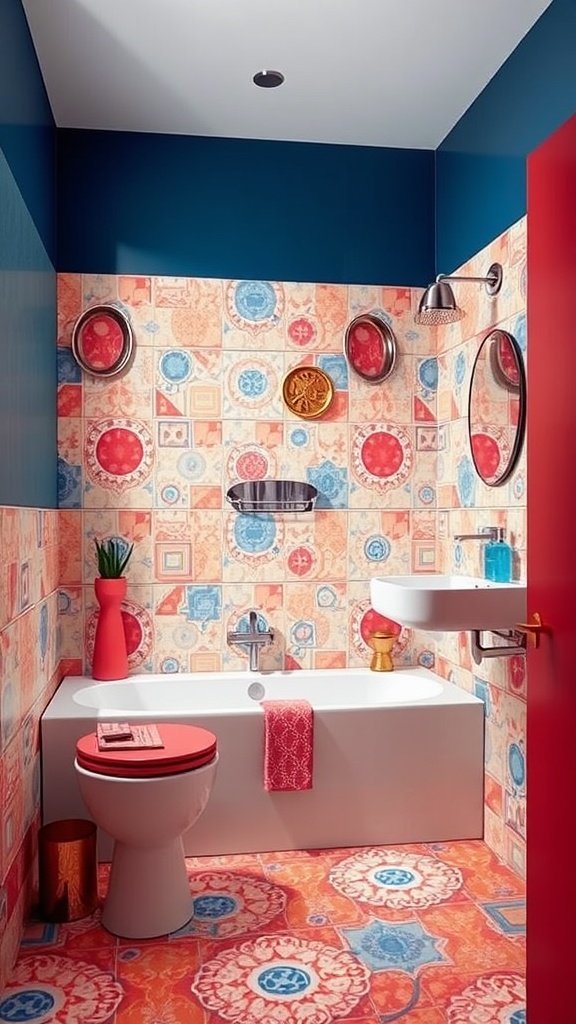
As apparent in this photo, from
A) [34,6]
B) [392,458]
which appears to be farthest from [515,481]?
[34,6]

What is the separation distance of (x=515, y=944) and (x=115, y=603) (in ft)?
6.20

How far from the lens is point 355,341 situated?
3750mm

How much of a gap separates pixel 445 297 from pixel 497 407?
16.7 inches

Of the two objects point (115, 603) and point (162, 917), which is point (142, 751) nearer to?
point (162, 917)

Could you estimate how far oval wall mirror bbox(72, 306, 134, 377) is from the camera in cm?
357

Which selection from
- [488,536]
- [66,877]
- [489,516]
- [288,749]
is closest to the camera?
[66,877]

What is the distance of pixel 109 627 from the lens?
349 cm

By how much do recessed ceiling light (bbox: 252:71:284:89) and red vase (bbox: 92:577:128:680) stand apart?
1937mm

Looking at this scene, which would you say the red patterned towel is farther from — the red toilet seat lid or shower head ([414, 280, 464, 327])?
shower head ([414, 280, 464, 327])

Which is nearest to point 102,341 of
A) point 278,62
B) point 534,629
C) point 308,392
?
point 308,392

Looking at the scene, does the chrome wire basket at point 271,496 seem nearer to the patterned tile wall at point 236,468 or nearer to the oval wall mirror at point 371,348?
the patterned tile wall at point 236,468

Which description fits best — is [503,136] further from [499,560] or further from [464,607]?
[464,607]

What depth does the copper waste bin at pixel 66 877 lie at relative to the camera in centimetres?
258

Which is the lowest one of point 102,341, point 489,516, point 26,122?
point 489,516
